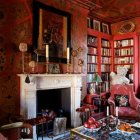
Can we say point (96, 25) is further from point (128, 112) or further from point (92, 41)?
point (128, 112)

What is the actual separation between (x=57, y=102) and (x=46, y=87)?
0.80m

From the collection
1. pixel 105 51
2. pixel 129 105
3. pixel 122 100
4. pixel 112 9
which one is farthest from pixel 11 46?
pixel 105 51

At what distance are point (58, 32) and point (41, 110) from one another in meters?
1.76

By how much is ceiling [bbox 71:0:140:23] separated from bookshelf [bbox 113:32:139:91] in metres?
0.57

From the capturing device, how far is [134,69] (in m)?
5.15

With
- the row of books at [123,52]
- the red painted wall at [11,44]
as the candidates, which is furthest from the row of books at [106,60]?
the red painted wall at [11,44]

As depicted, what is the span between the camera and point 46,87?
3.51 meters

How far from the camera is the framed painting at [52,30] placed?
332 centimetres

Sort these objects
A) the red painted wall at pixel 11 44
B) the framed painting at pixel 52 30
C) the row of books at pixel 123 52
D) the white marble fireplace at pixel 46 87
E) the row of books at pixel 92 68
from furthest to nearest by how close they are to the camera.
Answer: the row of books at pixel 123 52, the row of books at pixel 92 68, the framed painting at pixel 52 30, the white marble fireplace at pixel 46 87, the red painted wall at pixel 11 44

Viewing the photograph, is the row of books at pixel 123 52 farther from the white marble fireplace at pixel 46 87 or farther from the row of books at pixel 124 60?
the white marble fireplace at pixel 46 87

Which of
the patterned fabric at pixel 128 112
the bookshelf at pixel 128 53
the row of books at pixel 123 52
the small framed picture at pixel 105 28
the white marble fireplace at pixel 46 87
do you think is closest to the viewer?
the white marble fireplace at pixel 46 87

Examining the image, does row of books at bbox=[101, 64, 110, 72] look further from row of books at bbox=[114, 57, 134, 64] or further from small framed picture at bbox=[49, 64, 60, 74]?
small framed picture at bbox=[49, 64, 60, 74]

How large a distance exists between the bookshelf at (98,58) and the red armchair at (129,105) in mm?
721

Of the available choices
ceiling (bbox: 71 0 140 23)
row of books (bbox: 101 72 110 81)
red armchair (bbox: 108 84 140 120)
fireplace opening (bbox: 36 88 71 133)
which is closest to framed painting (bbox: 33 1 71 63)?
ceiling (bbox: 71 0 140 23)
